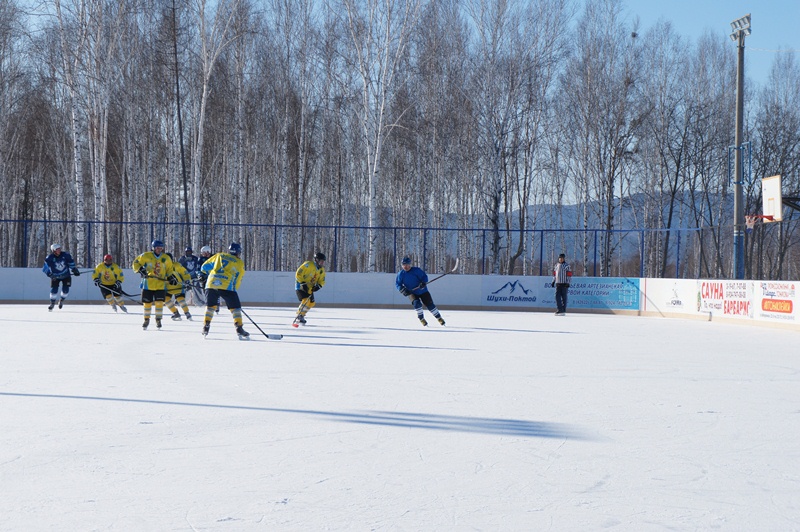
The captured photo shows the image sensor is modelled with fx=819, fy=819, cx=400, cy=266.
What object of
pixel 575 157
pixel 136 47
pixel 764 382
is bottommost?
pixel 764 382

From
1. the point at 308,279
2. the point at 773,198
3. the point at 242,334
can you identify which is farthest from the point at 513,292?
the point at 242,334

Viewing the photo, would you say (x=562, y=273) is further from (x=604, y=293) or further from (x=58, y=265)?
(x=58, y=265)

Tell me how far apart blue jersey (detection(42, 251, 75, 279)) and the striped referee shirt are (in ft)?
39.2

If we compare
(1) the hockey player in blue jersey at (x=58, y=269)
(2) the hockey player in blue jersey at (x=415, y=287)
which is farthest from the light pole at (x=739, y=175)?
(1) the hockey player in blue jersey at (x=58, y=269)

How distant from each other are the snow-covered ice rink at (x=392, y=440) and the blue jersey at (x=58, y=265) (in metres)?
9.17

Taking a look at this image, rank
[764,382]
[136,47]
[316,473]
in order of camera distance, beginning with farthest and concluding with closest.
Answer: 1. [136,47]
2. [764,382]
3. [316,473]

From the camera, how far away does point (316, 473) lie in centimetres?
411

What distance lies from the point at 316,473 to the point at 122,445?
4.22 feet

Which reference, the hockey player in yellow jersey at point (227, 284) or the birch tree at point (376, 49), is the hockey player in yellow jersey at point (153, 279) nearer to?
the hockey player in yellow jersey at point (227, 284)

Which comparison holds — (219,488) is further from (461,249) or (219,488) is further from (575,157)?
(575,157)

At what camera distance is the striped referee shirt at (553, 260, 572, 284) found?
21.2 m

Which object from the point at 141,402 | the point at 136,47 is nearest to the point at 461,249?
the point at 136,47

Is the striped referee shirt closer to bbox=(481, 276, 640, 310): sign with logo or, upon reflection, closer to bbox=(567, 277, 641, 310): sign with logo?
bbox=(481, 276, 640, 310): sign with logo

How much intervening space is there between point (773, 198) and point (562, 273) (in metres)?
5.47
